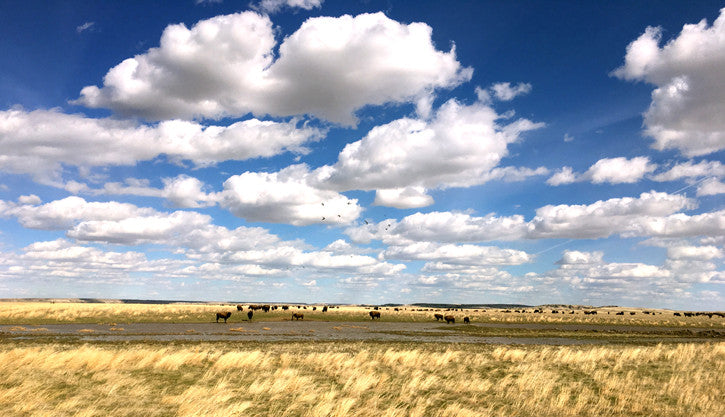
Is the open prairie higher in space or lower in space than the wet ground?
higher

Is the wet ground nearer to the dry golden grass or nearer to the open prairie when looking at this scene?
the open prairie

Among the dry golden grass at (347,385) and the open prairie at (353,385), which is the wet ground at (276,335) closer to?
the open prairie at (353,385)

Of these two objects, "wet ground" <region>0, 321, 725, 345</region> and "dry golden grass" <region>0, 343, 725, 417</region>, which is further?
"wet ground" <region>0, 321, 725, 345</region>

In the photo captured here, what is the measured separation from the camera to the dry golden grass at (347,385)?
12422mm

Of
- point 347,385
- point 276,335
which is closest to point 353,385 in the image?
point 347,385

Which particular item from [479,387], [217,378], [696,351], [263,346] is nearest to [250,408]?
[217,378]

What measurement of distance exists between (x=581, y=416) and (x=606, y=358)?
1332cm

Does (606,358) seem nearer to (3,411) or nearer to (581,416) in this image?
(581,416)

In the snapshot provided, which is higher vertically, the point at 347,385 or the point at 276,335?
the point at 347,385

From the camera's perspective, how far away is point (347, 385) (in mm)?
15352

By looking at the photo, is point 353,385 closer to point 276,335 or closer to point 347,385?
point 347,385

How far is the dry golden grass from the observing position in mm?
12422

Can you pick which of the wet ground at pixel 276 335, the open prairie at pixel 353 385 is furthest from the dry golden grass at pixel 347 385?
the wet ground at pixel 276 335

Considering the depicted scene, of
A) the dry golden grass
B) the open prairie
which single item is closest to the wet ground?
the open prairie
